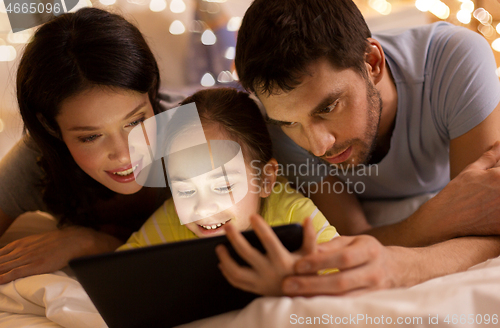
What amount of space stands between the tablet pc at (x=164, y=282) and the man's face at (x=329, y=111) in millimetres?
274

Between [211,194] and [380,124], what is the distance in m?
0.53

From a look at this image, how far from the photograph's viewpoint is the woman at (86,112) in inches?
21.1

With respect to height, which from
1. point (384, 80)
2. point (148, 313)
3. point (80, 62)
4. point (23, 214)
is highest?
point (80, 62)

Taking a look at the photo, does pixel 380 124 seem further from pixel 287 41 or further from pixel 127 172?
pixel 127 172

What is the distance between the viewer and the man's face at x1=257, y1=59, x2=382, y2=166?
590 mm

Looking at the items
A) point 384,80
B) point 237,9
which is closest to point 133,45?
point 237,9

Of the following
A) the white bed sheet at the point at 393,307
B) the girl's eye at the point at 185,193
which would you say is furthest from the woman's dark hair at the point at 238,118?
the white bed sheet at the point at 393,307

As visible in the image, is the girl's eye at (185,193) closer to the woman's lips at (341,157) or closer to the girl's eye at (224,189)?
the girl's eye at (224,189)

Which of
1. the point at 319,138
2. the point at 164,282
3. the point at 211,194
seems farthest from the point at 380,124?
the point at 164,282

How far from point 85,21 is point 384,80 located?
23.8 inches

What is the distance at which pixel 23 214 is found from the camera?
2.91ft

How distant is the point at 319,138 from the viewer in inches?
24.6

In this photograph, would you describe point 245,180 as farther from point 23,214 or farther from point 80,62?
point 23,214

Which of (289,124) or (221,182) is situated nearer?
(221,182)
